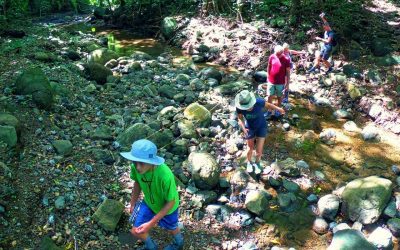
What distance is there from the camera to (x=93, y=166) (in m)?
5.91

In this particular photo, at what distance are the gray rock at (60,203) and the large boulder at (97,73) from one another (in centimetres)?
476

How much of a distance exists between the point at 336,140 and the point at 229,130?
2.19m

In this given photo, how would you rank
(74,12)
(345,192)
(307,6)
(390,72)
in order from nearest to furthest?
(345,192)
(390,72)
(307,6)
(74,12)

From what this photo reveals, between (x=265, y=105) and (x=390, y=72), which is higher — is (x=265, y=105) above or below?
above

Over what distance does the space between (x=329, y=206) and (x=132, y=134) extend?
3.48 m

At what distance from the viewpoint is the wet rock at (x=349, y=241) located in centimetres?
460

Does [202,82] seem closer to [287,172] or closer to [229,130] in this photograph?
[229,130]

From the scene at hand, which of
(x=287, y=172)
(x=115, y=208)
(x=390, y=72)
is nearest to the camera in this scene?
(x=115, y=208)

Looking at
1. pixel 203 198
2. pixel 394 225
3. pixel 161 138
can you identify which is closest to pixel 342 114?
pixel 394 225

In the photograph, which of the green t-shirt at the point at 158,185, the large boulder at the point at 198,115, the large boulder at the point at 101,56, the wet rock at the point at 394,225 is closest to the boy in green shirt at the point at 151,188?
the green t-shirt at the point at 158,185

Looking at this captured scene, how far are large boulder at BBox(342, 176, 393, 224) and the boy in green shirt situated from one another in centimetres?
278

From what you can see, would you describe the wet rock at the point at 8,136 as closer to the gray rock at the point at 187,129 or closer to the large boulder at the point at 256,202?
→ the gray rock at the point at 187,129

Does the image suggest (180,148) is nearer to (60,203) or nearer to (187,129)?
(187,129)

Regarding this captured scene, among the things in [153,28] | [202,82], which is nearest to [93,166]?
[202,82]
